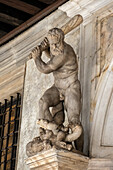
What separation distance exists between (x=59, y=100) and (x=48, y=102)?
0.58 feet

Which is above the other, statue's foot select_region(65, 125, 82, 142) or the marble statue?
the marble statue

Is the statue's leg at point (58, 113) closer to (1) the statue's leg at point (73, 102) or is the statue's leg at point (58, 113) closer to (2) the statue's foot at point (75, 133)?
(1) the statue's leg at point (73, 102)

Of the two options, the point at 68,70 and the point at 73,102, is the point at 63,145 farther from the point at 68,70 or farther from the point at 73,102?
the point at 68,70

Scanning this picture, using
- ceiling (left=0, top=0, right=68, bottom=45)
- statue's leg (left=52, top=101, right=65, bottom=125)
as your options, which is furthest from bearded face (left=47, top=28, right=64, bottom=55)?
ceiling (left=0, top=0, right=68, bottom=45)

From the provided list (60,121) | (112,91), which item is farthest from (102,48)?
(60,121)

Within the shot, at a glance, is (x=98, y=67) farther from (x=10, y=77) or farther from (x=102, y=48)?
(x=10, y=77)

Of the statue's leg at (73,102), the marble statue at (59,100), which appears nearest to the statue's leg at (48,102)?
the marble statue at (59,100)

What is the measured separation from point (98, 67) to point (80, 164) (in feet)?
3.37

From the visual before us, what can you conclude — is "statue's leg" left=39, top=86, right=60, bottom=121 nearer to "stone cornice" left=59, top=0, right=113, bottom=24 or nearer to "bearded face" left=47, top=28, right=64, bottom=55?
"bearded face" left=47, top=28, right=64, bottom=55

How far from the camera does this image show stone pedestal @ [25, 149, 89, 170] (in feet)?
12.0

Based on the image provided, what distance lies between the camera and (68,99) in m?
3.96

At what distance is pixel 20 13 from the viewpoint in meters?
5.86

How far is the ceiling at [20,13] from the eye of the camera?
5.52m

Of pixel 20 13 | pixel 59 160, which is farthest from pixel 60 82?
pixel 20 13
